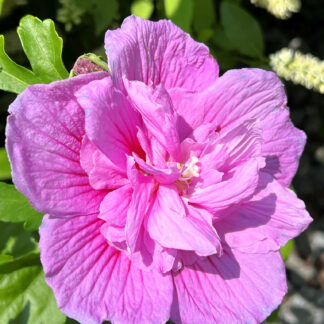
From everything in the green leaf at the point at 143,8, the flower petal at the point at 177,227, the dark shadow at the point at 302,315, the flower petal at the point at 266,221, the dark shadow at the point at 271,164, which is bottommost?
the dark shadow at the point at 302,315

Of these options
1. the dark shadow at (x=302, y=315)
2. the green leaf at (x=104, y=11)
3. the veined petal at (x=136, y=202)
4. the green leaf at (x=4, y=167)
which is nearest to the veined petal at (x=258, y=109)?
the veined petal at (x=136, y=202)

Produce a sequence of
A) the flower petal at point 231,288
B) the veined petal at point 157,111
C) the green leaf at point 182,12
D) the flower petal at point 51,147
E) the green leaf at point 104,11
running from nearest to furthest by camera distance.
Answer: the flower petal at point 51,147
the veined petal at point 157,111
the flower petal at point 231,288
the green leaf at point 182,12
the green leaf at point 104,11

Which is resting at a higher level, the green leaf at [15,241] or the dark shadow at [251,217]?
the dark shadow at [251,217]

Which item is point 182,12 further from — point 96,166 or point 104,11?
point 96,166

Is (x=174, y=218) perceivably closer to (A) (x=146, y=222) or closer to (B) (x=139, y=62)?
(A) (x=146, y=222)

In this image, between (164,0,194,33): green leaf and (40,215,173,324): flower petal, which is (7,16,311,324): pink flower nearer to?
(40,215,173,324): flower petal

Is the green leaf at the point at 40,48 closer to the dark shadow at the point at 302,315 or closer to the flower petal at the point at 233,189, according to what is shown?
the flower petal at the point at 233,189

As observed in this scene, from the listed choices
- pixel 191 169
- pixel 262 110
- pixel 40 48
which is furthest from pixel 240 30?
pixel 191 169

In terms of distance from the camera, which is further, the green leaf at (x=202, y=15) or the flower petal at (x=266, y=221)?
the green leaf at (x=202, y=15)
